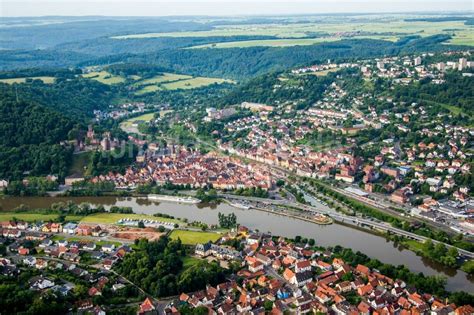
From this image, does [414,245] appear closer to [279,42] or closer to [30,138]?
[30,138]

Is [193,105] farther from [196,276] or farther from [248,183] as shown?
[196,276]

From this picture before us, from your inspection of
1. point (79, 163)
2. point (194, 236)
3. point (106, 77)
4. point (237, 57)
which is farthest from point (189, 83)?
point (194, 236)

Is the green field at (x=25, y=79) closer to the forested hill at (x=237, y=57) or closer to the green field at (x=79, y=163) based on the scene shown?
the green field at (x=79, y=163)

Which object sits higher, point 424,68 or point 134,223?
point 424,68

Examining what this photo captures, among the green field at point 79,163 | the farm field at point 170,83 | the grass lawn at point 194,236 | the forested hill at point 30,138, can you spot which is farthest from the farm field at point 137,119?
the grass lawn at point 194,236

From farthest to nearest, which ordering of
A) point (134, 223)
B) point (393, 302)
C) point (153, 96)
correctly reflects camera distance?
point (153, 96) → point (134, 223) → point (393, 302)

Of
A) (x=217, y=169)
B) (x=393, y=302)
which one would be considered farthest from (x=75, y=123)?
(x=393, y=302)

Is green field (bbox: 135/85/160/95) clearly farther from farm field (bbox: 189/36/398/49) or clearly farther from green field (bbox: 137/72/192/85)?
farm field (bbox: 189/36/398/49)

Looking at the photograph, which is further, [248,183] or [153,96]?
[153,96]
